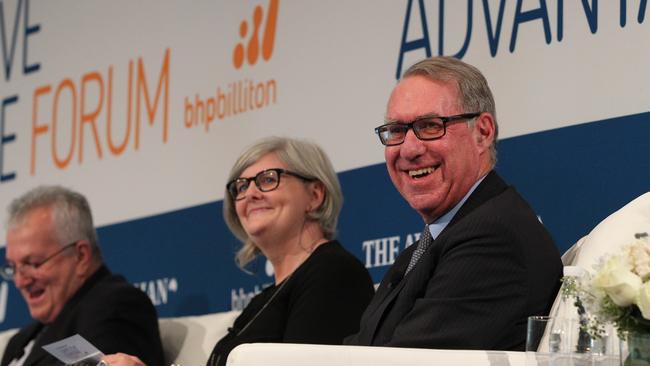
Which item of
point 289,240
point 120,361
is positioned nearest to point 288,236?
point 289,240

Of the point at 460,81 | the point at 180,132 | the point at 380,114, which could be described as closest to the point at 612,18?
the point at 460,81

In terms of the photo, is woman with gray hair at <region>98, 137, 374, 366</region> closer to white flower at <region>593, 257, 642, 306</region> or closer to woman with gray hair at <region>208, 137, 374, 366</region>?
woman with gray hair at <region>208, 137, 374, 366</region>

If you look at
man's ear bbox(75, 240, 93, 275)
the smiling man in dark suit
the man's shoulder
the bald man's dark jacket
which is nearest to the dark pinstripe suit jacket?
the smiling man in dark suit

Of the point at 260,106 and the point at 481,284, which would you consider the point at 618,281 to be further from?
the point at 260,106

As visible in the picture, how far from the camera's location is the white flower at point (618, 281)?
2.05m

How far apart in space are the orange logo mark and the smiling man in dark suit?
5.81ft

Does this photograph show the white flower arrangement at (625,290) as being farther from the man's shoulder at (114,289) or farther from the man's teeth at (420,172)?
the man's shoulder at (114,289)

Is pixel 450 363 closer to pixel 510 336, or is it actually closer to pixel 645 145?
pixel 510 336

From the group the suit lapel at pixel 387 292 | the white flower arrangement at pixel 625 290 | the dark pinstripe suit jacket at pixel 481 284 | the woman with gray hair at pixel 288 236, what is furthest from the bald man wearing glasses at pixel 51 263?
the white flower arrangement at pixel 625 290

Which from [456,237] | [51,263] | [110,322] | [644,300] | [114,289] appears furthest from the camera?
[51,263]

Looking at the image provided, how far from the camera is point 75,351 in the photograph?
374 cm

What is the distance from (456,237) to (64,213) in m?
2.35

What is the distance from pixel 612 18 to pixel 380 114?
1052 mm

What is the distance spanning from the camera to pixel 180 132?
5.42 metres
